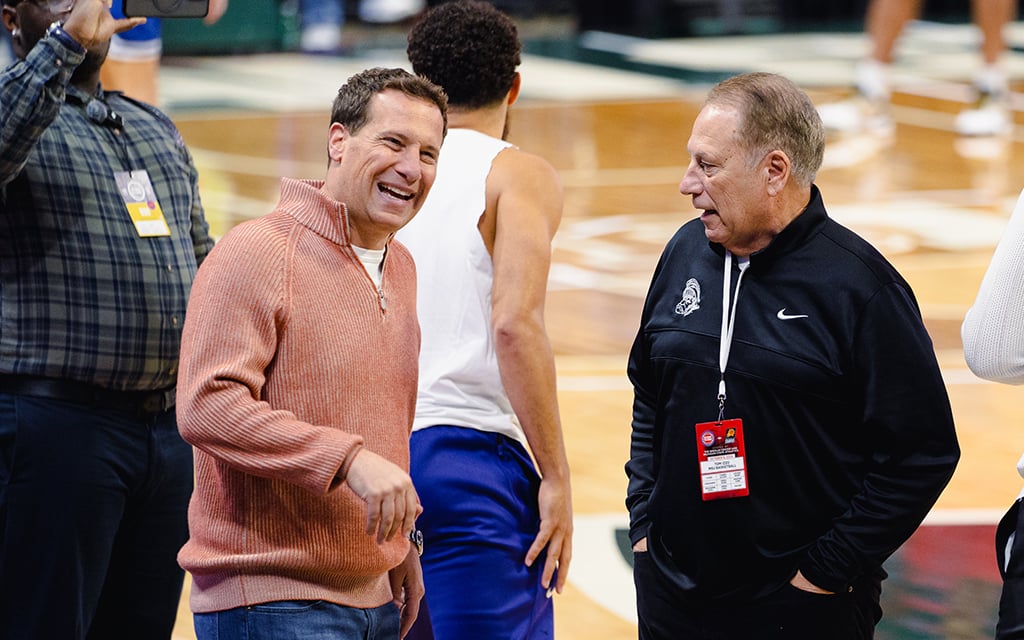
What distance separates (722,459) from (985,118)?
934cm

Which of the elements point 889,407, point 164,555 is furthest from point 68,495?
point 889,407

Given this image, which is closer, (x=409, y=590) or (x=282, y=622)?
(x=282, y=622)

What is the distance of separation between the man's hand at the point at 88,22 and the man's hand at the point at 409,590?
1.05 metres

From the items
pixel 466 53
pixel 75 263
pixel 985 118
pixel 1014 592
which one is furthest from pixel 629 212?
pixel 1014 592

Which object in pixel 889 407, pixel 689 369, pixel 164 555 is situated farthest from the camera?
pixel 164 555

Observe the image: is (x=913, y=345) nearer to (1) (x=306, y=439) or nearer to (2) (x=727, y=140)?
(2) (x=727, y=140)

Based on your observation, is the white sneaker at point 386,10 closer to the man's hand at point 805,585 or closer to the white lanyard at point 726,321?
the white lanyard at point 726,321

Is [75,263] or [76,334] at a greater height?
[75,263]

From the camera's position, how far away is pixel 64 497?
2.78 m

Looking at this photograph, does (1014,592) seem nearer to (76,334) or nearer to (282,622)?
(282,622)

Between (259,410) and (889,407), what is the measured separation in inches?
38.4

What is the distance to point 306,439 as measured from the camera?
6.90ft

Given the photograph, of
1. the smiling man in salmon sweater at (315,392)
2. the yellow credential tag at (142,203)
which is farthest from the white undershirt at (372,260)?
the yellow credential tag at (142,203)

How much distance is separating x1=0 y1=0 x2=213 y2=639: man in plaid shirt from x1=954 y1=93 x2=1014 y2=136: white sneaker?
920cm
